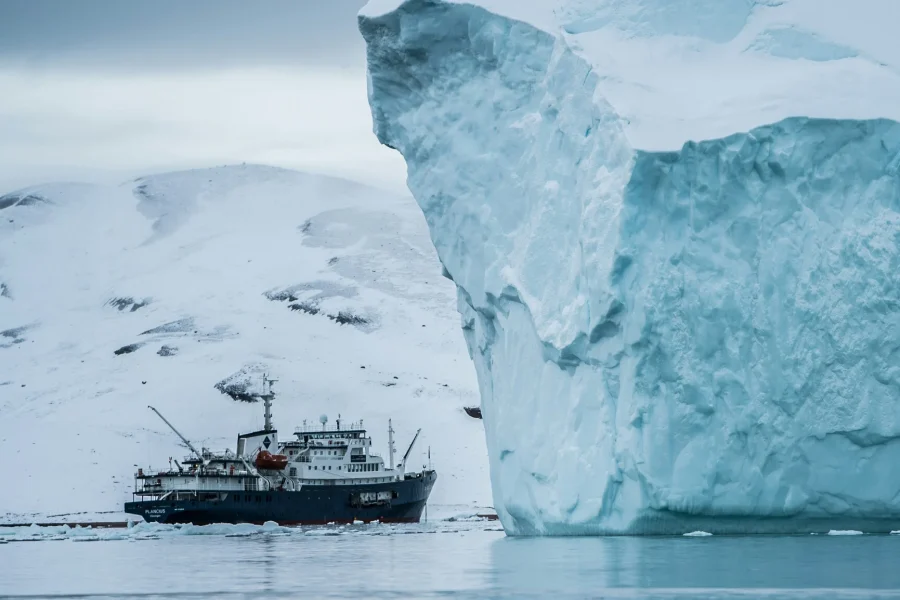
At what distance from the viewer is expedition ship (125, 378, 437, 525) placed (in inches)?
1801

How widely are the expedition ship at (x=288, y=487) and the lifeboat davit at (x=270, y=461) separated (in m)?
0.03

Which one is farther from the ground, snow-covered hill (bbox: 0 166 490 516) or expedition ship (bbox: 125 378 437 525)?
snow-covered hill (bbox: 0 166 490 516)

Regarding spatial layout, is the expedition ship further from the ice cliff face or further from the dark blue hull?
the ice cliff face

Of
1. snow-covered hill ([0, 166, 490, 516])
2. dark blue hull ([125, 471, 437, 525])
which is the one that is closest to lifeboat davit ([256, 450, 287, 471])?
dark blue hull ([125, 471, 437, 525])

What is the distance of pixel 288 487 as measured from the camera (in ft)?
155

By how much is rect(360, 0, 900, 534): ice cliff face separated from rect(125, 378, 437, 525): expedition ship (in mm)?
23330

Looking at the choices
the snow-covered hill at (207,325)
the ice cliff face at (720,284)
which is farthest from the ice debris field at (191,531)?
the ice cliff face at (720,284)

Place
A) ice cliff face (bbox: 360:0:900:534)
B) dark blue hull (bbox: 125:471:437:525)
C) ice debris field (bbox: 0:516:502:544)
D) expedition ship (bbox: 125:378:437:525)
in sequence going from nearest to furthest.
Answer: ice cliff face (bbox: 360:0:900:534)
ice debris field (bbox: 0:516:502:544)
dark blue hull (bbox: 125:471:437:525)
expedition ship (bbox: 125:378:437:525)

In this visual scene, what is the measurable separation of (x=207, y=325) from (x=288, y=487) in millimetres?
34784

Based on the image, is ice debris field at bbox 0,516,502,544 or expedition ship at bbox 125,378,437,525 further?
expedition ship at bbox 125,378,437,525

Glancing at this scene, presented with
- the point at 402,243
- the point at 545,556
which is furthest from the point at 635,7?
the point at 402,243

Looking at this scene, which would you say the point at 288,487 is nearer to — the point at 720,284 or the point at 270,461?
the point at 270,461

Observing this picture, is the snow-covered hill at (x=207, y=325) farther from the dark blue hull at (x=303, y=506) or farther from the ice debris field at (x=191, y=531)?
the ice debris field at (x=191, y=531)

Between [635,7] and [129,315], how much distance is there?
68.0m
